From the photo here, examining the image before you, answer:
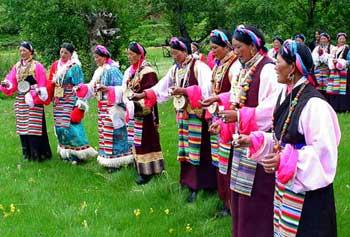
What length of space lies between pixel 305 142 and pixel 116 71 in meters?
4.42

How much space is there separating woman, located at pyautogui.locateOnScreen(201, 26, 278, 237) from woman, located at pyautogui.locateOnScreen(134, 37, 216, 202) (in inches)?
50.0

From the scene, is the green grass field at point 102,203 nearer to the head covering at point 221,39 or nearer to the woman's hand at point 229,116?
the woman's hand at point 229,116

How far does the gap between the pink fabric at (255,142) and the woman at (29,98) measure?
5119mm

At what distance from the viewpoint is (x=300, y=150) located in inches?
141

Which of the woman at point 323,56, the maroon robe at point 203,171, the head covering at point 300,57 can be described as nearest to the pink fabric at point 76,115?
the maroon robe at point 203,171

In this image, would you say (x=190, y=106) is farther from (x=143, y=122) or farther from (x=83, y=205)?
(x=83, y=205)

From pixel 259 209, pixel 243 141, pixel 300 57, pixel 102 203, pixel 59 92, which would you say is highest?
pixel 300 57

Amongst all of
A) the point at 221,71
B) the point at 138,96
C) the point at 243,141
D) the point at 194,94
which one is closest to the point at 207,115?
the point at 194,94

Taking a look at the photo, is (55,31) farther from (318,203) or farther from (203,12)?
(318,203)

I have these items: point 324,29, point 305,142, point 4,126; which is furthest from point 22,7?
point 305,142

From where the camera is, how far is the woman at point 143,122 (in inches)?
278

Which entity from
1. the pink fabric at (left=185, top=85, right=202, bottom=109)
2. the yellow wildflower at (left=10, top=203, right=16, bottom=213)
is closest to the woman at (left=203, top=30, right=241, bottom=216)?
the pink fabric at (left=185, top=85, right=202, bottom=109)

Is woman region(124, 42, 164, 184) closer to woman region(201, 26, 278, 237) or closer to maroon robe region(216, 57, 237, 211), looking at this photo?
maroon robe region(216, 57, 237, 211)

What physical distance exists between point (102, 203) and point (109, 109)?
4.94ft
